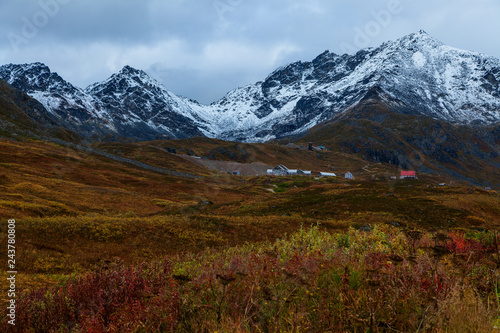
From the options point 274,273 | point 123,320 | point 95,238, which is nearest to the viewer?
point 123,320

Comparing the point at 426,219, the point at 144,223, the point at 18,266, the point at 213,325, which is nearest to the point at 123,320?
the point at 213,325

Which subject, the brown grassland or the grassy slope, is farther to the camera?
the grassy slope

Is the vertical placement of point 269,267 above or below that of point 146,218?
above

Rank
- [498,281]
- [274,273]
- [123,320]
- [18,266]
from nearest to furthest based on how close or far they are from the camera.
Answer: [123,320] → [498,281] → [274,273] → [18,266]

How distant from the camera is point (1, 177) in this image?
151ft

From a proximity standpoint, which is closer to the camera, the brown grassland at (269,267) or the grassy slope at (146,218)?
the brown grassland at (269,267)

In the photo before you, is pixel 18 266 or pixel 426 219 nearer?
pixel 18 266

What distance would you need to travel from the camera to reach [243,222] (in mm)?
28359

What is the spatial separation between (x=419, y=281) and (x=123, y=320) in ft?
16.2

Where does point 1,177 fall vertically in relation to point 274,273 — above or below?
above

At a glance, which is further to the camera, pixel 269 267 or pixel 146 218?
pixel 146 218

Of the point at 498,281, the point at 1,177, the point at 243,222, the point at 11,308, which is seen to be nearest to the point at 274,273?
the point at 498,281

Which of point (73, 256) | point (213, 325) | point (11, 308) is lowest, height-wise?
point (73, 256)

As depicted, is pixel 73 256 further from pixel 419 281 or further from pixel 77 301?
pixel 419 281
